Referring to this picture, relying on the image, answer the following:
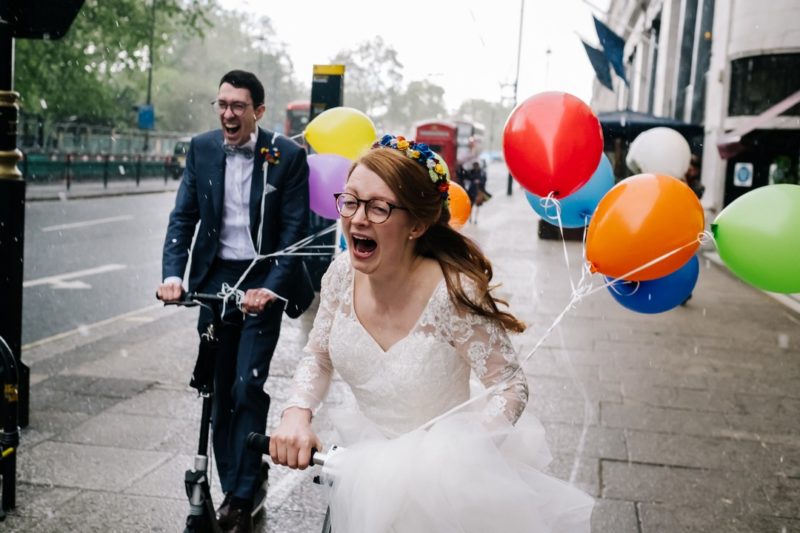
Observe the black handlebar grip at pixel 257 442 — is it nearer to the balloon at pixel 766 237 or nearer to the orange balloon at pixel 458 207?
the balloon at pixel 766 237

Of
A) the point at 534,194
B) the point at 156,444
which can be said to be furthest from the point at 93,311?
the point at 534,194

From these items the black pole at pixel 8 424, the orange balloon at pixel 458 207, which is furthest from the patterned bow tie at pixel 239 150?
the black pole at pixel 8 424

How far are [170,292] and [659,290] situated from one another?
1.96 metres

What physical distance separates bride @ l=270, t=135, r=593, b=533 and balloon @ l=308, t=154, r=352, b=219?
5.28 feet

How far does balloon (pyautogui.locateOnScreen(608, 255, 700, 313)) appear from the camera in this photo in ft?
9.93

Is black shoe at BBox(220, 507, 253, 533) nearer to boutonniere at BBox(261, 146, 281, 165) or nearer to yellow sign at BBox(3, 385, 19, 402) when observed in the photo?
yellow sign at BBox(3, 385, 19, 402)

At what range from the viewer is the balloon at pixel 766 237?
2.53 metres

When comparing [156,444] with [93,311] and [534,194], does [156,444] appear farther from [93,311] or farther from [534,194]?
[93,311]

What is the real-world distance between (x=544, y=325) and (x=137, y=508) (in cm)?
601

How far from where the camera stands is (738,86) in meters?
21.2

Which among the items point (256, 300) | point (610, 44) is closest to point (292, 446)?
point (256, 300)

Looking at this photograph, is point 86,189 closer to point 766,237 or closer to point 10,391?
point 10,391

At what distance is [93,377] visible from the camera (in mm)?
6426

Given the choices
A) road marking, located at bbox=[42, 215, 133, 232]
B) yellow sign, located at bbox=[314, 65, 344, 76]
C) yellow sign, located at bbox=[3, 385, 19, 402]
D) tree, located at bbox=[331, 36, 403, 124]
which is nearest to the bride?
yellow sign, located at bbox=[3, 385, 19, 402]
